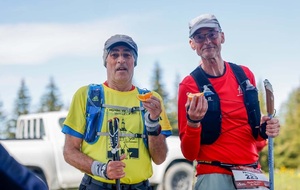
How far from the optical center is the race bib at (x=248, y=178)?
349 centimetres

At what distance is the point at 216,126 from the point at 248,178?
0.43m

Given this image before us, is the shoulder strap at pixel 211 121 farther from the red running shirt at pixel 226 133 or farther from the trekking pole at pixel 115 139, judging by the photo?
the trekking pole at pixel 115 139

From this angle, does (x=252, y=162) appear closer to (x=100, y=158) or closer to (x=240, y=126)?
(x=240, y=126)

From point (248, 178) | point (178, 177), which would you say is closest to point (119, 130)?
point (248, 178)

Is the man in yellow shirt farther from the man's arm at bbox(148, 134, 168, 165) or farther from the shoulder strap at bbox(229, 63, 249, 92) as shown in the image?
the shoulder strap at bbox(229, 63, 249, 92)

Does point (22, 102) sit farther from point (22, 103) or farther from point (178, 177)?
point (178, 177)

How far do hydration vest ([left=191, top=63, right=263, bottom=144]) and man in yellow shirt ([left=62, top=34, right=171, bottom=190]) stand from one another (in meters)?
0.33

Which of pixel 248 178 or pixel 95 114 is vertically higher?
pixel 95 114

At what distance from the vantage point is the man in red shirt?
11.5 feet

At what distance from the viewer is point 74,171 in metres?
10.8

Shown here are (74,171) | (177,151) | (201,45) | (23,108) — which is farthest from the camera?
(23,108)

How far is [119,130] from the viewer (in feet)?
11.5

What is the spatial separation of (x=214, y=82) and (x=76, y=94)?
1.00 meters

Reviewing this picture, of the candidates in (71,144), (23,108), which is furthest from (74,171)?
(23,108)
